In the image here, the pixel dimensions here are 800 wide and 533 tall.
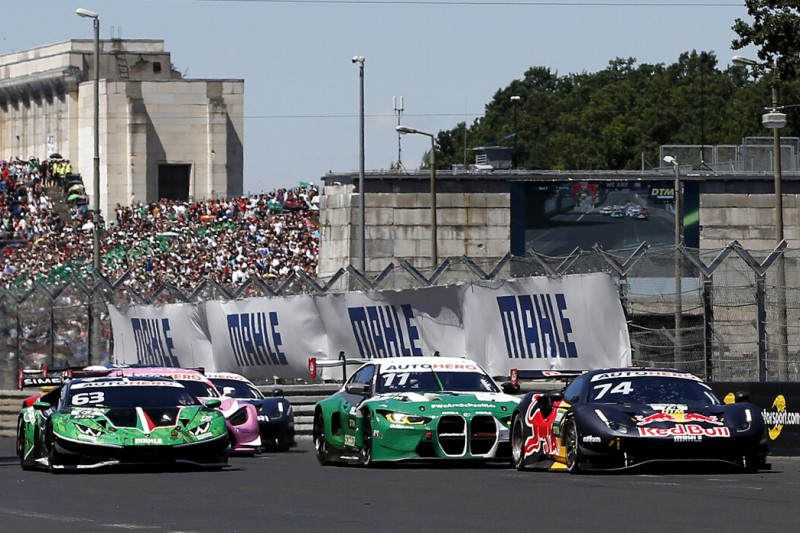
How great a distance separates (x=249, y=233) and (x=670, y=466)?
4994cm

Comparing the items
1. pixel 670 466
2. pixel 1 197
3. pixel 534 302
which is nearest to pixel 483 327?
pixel 534 302

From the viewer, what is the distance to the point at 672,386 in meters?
18.4

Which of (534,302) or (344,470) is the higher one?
(534,302)

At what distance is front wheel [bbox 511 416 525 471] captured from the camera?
754 inches

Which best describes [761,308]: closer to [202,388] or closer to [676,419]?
[676,419]

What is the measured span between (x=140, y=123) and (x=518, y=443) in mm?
78211

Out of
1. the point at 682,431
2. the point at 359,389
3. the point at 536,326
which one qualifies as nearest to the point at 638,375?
the point at 682,431

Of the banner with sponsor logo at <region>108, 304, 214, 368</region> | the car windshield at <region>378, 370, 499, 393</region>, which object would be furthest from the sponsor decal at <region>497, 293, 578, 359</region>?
the banner with sponsor logo at <region>108, 304, 214, 368</region>

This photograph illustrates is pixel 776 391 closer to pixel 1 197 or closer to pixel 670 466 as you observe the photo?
pixel 670 466

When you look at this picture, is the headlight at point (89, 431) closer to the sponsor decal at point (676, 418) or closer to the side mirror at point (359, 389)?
the side mirror at point (359, 389)

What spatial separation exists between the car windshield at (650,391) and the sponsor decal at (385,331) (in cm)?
942

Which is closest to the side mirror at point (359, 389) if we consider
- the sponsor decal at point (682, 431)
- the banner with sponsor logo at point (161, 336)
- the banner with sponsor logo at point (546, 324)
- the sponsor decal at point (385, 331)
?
the sponsor decal at point (682, 431)

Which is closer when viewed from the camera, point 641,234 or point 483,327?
point 483,327

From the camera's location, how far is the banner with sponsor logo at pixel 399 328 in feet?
76.8
